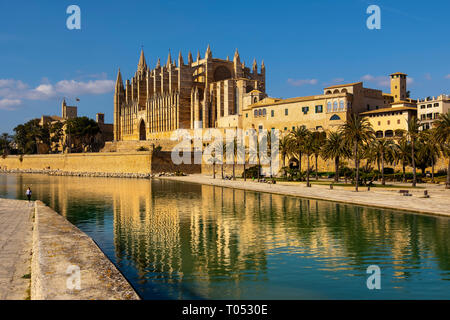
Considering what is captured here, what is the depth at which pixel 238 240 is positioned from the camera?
1753 centimetres

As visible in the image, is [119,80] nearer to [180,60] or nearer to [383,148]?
[180,60]

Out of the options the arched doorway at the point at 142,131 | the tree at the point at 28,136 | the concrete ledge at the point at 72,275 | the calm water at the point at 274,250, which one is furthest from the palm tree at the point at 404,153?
the tree at the point at 28,136

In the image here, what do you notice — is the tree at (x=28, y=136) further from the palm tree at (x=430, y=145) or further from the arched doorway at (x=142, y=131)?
the palm tree at (x=430, y=145)

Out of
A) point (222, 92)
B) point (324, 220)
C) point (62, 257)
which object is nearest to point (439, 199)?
point (324, 220)

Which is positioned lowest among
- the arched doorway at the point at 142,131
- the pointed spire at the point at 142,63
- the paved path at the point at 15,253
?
the paved path at the point at 15,253

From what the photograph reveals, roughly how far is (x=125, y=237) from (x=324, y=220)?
1073 cm

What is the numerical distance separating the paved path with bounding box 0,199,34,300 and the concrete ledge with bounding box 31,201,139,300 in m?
0.40

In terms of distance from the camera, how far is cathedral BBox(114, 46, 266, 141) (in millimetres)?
89606

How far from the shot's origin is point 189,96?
100 m

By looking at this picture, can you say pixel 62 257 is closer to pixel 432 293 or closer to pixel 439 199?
pixel 432 293

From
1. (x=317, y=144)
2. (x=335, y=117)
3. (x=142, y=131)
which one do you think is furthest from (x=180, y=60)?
(x=317, y=144)

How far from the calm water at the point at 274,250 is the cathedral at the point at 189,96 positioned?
59.3 metres

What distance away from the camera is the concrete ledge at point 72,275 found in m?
8.58

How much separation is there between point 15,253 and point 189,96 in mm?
88603
